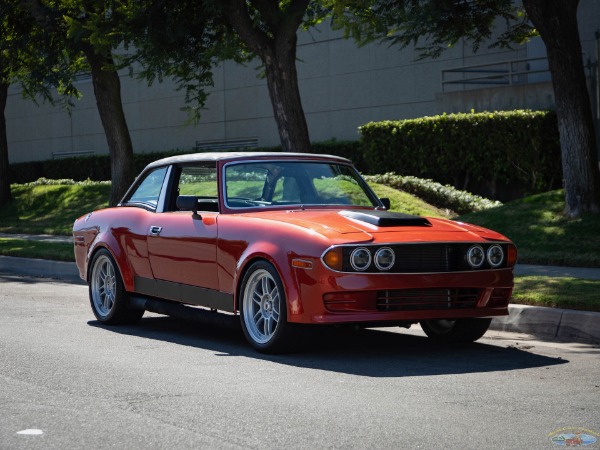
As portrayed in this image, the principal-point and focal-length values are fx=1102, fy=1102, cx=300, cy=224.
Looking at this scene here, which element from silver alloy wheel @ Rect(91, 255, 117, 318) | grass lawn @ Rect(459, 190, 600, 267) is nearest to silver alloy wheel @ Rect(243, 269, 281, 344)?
silver alloy wheel @ Rect(91, 255, 117, 318)

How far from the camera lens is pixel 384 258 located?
805 cm

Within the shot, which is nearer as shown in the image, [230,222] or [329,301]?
[329,301]

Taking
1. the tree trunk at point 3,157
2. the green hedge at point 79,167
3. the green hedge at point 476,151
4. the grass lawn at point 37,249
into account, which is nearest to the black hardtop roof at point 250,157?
the grass lawn at point 37,249

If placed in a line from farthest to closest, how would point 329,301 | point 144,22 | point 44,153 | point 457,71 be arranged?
point 44,153, point 457,71, point 144,22, point 329,301

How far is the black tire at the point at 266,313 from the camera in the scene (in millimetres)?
8234

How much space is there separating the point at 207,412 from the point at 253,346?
2.36 m

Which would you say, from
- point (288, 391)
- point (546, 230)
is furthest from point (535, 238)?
point (288, 391)

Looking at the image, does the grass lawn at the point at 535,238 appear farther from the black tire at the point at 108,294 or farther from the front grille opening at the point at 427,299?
the black tire at the point at 108,294

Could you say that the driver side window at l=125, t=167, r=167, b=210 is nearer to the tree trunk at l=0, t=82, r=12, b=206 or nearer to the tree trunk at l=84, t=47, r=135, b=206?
the tree trunk at l=84, t=47, r=135, b=206

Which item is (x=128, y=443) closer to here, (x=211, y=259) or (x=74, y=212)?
(x=211, y=259)

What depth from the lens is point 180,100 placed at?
36500 millimetres

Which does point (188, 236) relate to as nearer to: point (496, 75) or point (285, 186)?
point (285, 186)

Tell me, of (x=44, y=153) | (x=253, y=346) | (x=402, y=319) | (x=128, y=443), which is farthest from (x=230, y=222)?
(x=44, y=153)

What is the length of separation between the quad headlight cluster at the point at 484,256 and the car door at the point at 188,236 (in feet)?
6.84
